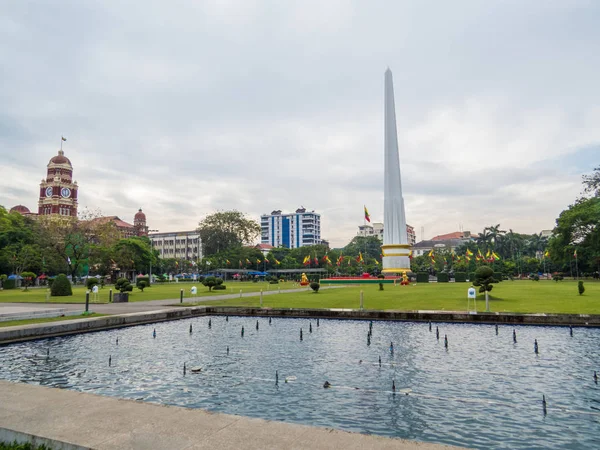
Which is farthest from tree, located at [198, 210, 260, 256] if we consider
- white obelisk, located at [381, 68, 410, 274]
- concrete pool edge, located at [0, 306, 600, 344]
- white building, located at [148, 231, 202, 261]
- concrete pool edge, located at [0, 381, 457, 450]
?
concrete pool edge, located at [0, 381, 457, 450]

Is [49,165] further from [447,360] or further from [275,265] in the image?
[447,360]

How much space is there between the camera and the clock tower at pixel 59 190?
13338 centimetres

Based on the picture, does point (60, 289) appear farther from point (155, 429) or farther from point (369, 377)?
point (155, 429)

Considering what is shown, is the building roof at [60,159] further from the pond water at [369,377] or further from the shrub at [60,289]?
the pond water at [369,377]

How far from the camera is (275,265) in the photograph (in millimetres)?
118000

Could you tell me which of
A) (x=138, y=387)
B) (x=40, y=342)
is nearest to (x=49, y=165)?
(x=40, y=342)

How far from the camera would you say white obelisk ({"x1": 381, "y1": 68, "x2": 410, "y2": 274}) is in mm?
70688

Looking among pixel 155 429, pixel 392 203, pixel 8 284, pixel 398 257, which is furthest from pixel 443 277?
pixel 155 429

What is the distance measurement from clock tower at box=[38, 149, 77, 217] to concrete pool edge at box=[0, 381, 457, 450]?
464ft

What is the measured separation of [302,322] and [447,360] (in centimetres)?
1140

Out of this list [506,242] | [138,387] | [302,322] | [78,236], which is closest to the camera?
[138,387]

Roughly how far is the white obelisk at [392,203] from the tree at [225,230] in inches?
1911

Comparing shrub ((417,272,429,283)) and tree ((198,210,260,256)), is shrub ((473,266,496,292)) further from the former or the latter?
tree ((198,210,260,256))

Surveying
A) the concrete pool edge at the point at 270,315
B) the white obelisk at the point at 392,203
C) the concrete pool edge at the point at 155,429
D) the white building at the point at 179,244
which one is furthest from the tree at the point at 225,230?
the concrete pool edge at the point at 155,429
